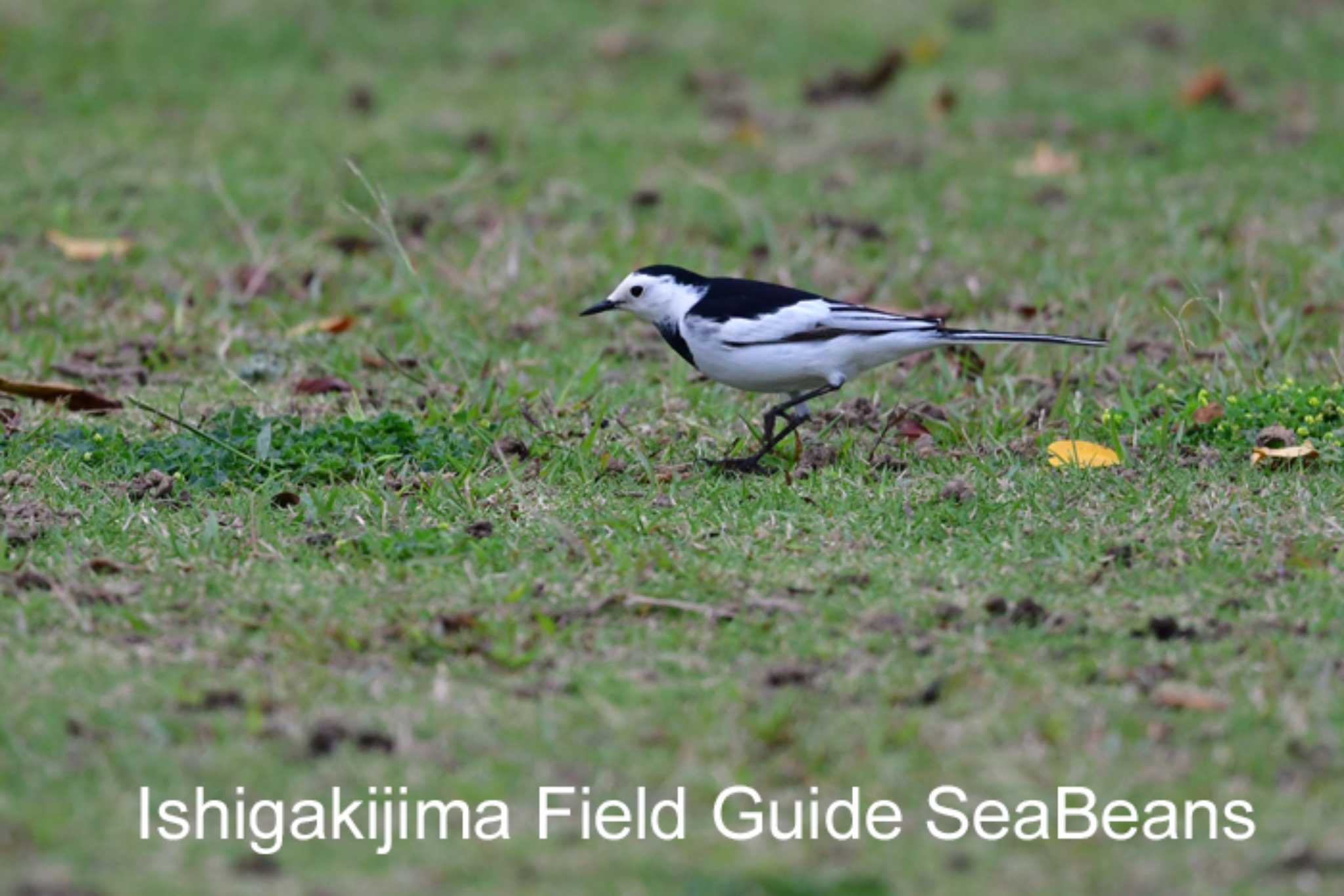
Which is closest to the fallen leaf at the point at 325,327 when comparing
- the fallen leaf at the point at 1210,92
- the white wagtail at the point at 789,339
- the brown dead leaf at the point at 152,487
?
the brown dead leaf at the point at 152,487

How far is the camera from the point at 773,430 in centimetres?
571

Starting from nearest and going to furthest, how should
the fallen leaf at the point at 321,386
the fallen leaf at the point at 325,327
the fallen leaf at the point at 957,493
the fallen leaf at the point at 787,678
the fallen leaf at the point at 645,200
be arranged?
the fallen leaf at the point at 787,678, the fallen leaf at the point at 957,493, the fallen leaf at the point at 321,386, the fallen leaf at the point at 325,327, the fallen leaf at the point at 645,200

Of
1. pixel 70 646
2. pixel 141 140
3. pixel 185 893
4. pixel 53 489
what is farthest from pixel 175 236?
pixel 185 893

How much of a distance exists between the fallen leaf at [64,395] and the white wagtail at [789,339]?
76.9 inches

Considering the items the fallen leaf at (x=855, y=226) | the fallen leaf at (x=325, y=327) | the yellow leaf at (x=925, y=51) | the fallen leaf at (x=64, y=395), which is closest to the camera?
the fallen leaf at (x=64, y=395)

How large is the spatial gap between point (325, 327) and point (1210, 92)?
536 centimetres

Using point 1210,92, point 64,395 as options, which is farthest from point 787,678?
point 1210,92

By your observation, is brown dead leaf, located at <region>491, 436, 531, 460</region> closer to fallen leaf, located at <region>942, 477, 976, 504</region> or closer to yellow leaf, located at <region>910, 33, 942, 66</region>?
fallen leaf, located at <region>942, 477, 976, 504</region>

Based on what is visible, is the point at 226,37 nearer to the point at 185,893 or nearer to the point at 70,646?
the point at 70,646

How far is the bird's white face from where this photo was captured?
5832mm

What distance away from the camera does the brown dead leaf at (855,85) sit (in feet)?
34.9

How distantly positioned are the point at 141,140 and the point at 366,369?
132 inches

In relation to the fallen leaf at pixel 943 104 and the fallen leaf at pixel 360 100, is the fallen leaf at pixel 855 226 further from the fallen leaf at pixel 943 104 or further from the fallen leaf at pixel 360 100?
the fallen leaf at pixel 360 100

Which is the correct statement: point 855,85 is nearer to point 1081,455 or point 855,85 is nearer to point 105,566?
point 1081,455
